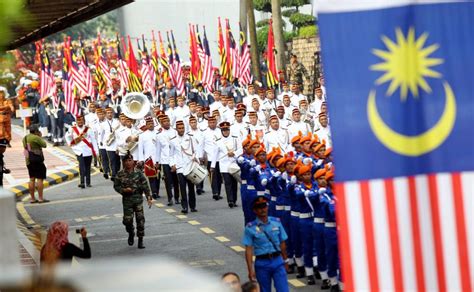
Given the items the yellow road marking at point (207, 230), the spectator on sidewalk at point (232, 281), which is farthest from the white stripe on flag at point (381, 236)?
the yellow road marking at point (207, 230)

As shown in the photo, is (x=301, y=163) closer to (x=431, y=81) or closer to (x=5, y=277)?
(x=431, y=81)

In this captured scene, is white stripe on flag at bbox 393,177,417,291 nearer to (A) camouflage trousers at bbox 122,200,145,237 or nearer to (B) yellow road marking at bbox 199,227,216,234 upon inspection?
(A) camouflage trousers at bbox 122,200,145,237

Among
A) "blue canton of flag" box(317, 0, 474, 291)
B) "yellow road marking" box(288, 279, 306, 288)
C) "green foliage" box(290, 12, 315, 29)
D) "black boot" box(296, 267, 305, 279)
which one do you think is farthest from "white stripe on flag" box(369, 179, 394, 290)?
"green foliage" box(290, 12, 315, 29)

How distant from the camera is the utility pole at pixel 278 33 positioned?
144 feet

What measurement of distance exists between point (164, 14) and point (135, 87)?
20.8 meters

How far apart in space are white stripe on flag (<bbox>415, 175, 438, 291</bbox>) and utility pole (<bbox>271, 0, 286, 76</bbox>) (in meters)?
38.4

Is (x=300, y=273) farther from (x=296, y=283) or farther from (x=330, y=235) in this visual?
(x=330, y=235)

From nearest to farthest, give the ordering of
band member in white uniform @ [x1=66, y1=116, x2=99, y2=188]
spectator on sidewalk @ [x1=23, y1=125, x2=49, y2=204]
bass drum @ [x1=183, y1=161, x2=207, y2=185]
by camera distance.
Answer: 1. bass drum @ [x1=183, y1=161, x2=207, y2=185]
2. spectator on sidewalk @ [x1=23, y1=125, x2=49, y2=204]
3. band member in white uniform @ [x1=66, y1=116, x2=99, y2=188]

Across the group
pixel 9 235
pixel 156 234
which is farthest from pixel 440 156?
pixel 156 234

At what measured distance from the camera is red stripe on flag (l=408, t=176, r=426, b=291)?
532 centimetres

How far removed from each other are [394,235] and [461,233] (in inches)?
11.0

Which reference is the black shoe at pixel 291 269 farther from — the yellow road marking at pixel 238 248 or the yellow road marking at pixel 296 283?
the yellow road marking at pixel 238 248

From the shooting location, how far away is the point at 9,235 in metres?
5.13

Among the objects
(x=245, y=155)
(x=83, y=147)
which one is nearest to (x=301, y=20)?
(x=83, y=147)
